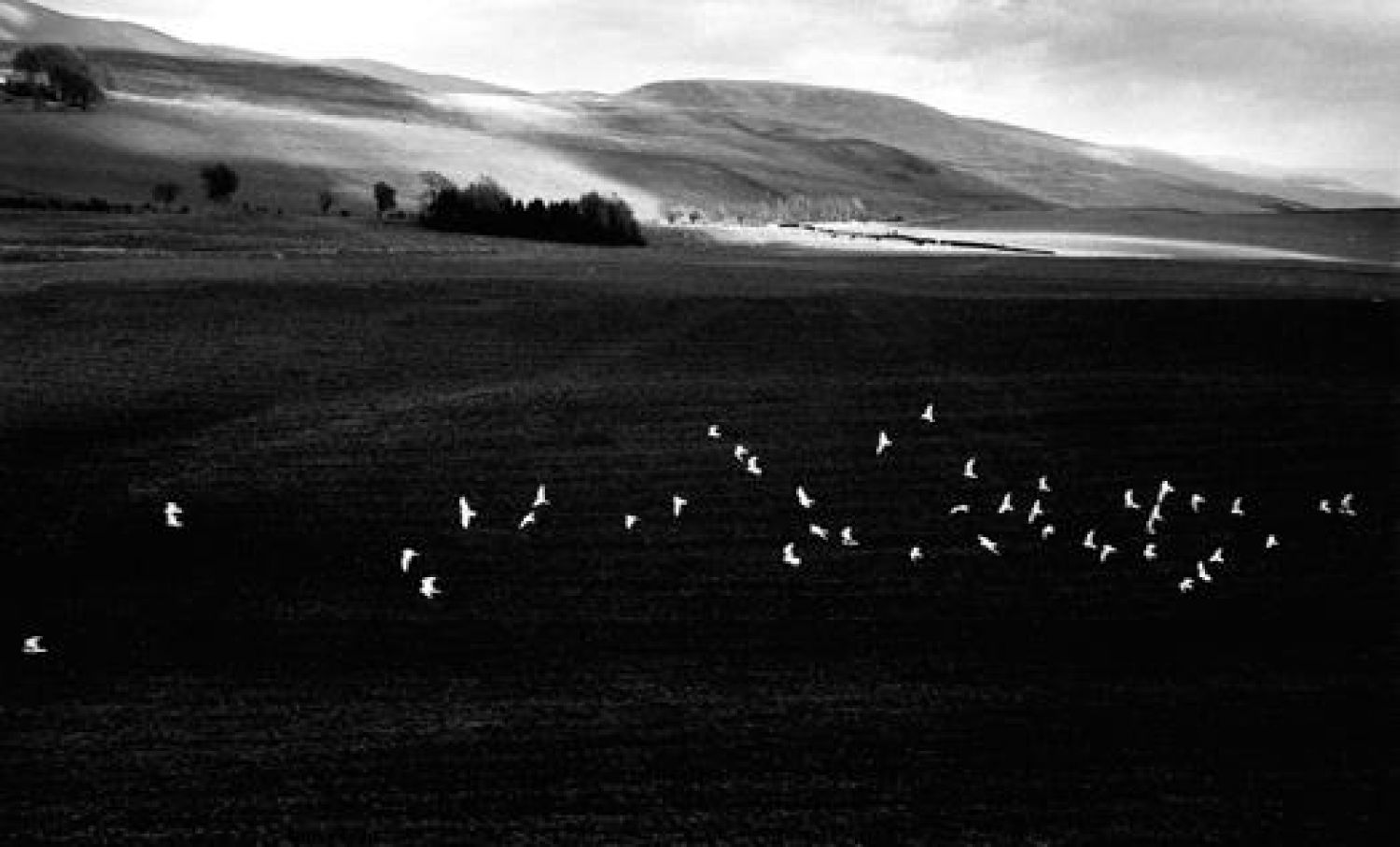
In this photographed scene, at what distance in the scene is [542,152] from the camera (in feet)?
318

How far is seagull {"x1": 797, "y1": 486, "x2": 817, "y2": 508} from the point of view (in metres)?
22.5

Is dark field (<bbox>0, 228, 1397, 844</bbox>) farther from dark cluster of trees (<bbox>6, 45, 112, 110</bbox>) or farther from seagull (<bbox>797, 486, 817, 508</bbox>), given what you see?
dark cluster of trees (<bbox>6, 45, 112, 110</bbox>)

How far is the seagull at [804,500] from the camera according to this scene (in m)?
22.5

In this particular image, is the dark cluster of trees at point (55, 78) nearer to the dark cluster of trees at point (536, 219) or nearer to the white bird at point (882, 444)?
the dark cluster of trees at point (536, 219)

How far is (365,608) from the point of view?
1848cm

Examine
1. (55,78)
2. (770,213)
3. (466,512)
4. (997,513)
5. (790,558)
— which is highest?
(55,78)

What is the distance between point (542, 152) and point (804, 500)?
256 feet

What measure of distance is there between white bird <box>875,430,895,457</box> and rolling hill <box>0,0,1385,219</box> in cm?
4687

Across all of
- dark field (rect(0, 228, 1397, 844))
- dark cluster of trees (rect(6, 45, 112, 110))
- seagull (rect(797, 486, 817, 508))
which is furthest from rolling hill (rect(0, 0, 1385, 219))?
seagull (rect(797, 486, 817, 508))

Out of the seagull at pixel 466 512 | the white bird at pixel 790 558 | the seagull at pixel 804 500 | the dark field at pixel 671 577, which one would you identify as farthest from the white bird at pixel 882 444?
the seagull at pixel 466 512

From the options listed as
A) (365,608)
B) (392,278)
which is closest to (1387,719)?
(365,608)

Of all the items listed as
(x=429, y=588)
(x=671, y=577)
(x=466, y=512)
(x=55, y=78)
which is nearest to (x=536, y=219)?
(x=466, y=512)

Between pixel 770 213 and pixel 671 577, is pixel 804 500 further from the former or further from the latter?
pixel 770 213

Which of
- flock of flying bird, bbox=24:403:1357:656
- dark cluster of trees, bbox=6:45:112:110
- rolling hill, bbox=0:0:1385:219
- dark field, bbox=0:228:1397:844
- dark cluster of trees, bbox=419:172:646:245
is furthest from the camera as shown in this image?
dark cluster of trees, bbox=6:45:112:110
